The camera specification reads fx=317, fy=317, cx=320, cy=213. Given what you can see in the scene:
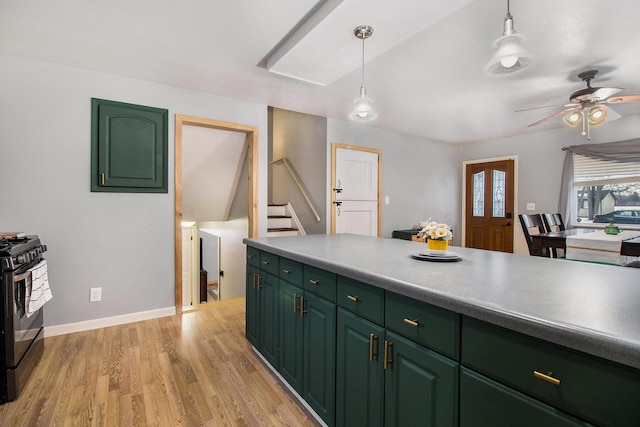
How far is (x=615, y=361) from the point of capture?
0.68m

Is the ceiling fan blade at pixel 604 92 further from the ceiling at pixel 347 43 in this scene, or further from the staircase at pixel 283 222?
the staircase at pixel 283 222

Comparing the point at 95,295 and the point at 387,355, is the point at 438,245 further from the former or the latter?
the point at 95,295

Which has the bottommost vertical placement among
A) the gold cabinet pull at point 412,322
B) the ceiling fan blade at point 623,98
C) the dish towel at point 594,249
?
the gold cabinet pull at point 412,322

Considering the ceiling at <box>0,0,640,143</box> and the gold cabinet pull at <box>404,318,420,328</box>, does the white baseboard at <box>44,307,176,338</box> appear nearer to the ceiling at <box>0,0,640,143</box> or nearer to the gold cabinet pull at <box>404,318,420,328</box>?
the ceiling at <box>0,0,640,143</box>

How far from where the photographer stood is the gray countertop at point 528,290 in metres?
0.73

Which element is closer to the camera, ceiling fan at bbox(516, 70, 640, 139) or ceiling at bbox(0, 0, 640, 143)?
ceiling at bbox(0, 0, 640, 143)

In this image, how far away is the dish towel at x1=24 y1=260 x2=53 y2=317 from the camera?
2.07m

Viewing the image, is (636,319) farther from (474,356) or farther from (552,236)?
(552,236)

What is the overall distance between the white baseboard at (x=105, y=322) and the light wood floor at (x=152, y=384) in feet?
0.24

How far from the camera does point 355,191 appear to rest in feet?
16.4

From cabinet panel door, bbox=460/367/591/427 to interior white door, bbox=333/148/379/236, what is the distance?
381 cm

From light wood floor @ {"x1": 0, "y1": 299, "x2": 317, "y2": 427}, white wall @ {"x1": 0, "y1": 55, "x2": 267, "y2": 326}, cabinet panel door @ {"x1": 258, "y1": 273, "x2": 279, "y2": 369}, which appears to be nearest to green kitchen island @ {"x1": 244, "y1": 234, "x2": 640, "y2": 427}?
cabinet panel door @ {"x1": 258, "y1": 273, "x2": 279, "y2": 369}

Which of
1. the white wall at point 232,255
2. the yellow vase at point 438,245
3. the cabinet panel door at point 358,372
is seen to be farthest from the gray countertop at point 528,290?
the white wall at point 232,255

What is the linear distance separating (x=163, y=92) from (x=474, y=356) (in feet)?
11.8
